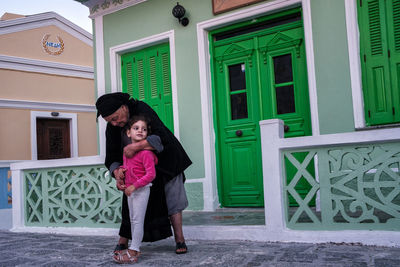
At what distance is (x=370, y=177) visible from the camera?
4.93 m

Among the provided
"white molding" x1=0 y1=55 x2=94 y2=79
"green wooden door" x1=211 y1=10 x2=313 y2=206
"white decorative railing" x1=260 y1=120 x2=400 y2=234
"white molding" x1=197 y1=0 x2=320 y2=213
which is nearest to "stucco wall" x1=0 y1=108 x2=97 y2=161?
"white molding" x1=0 y1=55 x2=94 y2=79

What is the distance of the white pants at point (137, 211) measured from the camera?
331cm

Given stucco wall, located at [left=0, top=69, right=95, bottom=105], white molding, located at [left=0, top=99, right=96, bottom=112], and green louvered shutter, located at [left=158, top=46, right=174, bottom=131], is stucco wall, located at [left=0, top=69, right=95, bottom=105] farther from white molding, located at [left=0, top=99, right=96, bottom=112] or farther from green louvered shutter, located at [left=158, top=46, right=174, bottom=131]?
green louvered shutter, located at [left=158, top=46, right=174, bottom=131]

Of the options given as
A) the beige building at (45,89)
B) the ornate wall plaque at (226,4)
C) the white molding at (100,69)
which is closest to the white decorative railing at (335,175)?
the ornate wall plaque at (226,4)

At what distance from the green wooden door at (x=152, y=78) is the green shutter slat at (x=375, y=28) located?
A: 10.4 feet

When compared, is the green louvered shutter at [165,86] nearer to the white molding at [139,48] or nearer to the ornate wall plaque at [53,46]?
the white molding at [139,48]

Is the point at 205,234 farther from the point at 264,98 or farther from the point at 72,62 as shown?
the point at 72,62

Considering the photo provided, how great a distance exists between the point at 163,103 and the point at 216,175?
161cm

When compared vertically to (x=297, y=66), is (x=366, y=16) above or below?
above

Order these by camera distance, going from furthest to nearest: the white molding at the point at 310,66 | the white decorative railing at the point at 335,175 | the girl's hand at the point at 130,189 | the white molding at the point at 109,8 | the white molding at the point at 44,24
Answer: the white molding at the point at 44,24 → the white molding at the point at 109,8 → the white molding at the point at 310,66 → the white decorative railing at the point at 335,175 → the girl's hand at the point at 130,189

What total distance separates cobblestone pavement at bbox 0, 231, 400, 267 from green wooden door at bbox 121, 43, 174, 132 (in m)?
2.92

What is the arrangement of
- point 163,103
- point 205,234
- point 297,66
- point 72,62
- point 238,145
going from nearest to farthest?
point 205,234
point 297,66
point 238,145
point 163,103
point 72,62

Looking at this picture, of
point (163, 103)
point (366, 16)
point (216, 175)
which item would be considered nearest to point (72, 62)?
point (163, 103)

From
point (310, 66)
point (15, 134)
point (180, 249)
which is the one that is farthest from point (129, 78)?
point (15, 134)
